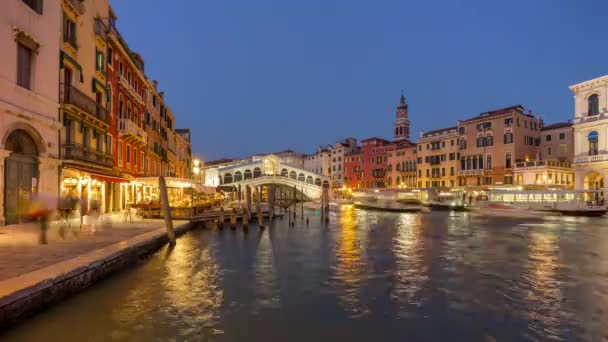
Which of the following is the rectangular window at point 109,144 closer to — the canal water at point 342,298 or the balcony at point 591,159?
the canal water at point 342,298

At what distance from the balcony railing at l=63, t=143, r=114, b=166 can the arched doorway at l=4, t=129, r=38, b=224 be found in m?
1.85

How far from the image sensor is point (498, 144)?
48.4 metres

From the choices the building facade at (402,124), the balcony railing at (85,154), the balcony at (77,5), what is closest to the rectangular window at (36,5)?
the balcony at (77,5)

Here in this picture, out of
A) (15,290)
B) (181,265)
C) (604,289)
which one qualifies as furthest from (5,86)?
(604,289)

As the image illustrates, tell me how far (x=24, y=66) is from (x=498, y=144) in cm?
4784

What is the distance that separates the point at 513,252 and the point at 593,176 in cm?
3373

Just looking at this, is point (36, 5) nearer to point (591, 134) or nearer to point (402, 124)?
point (591, 134)

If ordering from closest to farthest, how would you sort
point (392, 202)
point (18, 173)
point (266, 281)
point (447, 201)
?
point (266, 281) → point (18, 173) → point (392, 202) → point (447, 201)

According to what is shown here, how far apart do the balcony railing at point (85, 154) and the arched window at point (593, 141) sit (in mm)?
42328

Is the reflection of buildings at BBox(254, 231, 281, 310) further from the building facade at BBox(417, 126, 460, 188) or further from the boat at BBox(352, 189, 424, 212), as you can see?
the building facade at BBox(417, 126, 460, 188)

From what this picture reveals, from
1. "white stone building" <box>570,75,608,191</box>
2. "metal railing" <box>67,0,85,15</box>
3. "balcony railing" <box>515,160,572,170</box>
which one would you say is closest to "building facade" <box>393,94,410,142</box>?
"balcony railing" <box>515,160,572,170</box>

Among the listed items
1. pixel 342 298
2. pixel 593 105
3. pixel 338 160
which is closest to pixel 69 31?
pixel 342 298

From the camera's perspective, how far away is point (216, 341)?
6227 millimetres

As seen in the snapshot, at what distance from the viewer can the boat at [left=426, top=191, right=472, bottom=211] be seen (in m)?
42.7
